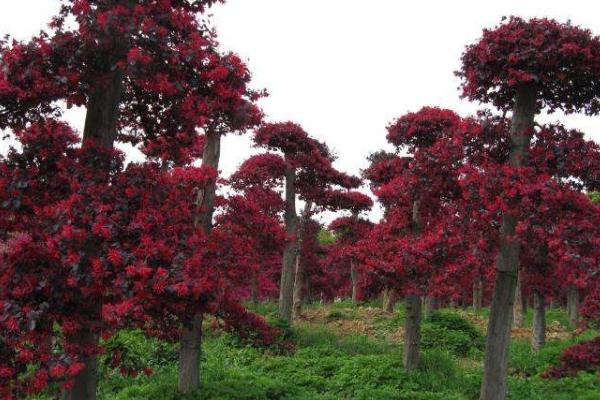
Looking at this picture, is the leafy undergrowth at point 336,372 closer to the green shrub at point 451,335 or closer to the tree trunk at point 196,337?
the green shrub at point 451,335

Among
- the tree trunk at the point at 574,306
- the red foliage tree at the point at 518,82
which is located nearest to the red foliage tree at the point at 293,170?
the red foliage tree at the point at 518,82

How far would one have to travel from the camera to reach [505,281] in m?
7.35

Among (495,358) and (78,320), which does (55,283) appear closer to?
(78,320)

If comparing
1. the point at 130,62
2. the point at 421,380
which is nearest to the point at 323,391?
the point at 421,380

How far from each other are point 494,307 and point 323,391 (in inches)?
154

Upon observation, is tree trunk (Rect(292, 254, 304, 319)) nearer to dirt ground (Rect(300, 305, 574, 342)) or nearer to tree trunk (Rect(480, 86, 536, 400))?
dirt ground (Rect(300, 305, 574, 342))

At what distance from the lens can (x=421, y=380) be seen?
10555 millimetres

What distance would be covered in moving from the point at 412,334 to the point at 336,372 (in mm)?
1983

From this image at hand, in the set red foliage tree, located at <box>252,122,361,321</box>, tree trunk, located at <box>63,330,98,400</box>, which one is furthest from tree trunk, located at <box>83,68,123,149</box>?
red foliage tree, located at <box>252,122,361,321</box>

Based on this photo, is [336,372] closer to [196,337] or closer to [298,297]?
[196,337]

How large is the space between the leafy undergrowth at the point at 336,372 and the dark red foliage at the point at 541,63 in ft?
17.2

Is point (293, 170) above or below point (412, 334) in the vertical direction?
above

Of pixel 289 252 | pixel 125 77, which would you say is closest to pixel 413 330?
pixel 289 252

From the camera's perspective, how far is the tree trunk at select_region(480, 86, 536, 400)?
7328mm
